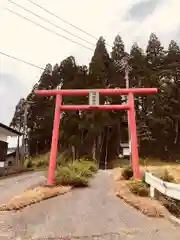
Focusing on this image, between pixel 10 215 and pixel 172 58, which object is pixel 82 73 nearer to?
pixel 172 58

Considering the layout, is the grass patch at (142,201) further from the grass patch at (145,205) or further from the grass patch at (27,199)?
the grass patch at (27,199)

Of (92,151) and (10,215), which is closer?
(10,215)

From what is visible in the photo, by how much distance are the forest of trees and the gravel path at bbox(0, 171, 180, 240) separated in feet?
100

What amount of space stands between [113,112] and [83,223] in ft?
122

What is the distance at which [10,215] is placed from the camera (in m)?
7.70

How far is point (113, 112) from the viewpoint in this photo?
43.8m

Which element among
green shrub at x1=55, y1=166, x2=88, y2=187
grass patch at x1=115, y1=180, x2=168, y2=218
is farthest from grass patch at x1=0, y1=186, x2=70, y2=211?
grass patch at x1=115, y1=180, x2=168, y2=218

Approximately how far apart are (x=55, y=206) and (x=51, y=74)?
47126 mm

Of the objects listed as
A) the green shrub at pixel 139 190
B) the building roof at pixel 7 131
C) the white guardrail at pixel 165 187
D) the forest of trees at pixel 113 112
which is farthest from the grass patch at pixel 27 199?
the forest of trees at pixel 113 112

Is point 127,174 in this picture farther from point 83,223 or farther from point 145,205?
point 83,223

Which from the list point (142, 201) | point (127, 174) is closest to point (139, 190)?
point (142, 201)

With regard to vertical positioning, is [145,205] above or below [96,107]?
below

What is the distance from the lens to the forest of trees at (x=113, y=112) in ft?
138

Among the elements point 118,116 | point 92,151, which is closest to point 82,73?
point 118,116
